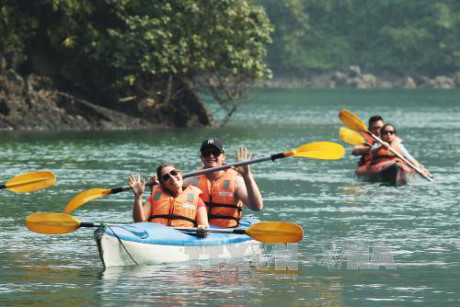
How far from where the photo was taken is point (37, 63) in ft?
150

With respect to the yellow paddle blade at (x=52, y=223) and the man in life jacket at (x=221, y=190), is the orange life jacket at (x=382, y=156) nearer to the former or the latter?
the man in life jacket at (x=221, y=190)

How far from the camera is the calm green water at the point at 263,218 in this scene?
13.6m

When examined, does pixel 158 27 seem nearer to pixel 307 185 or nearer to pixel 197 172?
pixel 307 185

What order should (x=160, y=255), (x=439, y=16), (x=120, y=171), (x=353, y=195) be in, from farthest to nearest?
(x=439, y=16) < (x=120, y=171) < (x=353, y=195) < (x=160, y=255)

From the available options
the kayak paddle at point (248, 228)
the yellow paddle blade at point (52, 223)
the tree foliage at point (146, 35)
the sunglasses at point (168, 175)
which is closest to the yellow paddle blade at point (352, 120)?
the kayak paddle at point (248, 228)

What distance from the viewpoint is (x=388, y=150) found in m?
26.9

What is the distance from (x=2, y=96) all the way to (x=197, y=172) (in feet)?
92.4

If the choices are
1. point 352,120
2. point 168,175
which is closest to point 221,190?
point 168,175

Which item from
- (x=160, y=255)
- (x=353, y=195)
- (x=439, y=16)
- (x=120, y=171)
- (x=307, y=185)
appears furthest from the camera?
(x=439, y=16)

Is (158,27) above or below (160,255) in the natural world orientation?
above

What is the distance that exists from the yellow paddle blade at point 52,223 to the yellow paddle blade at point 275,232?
2.15 m

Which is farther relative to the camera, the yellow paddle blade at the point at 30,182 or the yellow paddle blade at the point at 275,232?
the yellow paddle blade at the point at 30,182

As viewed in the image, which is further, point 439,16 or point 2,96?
point 439,16

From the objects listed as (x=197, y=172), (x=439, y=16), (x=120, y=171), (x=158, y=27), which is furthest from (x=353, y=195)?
(x=439, y=16)
